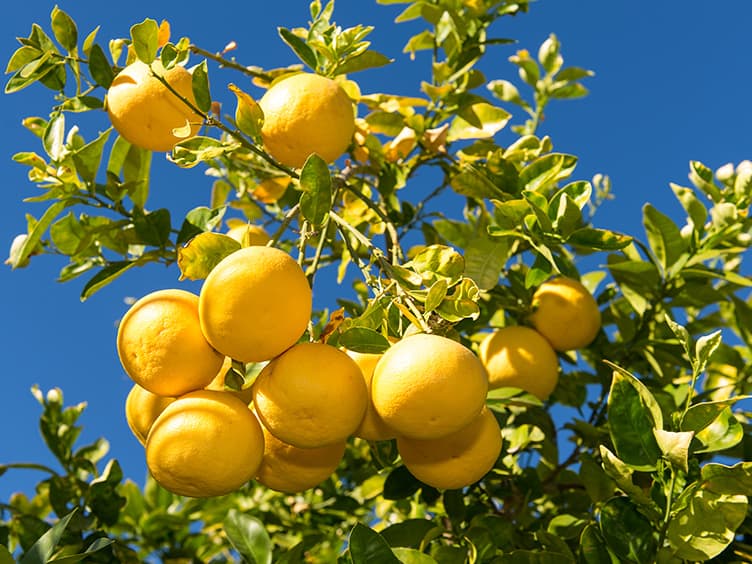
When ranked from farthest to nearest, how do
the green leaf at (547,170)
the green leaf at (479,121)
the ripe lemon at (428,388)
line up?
the green leaf at (479,121) < the green leaf at (547,170) < the ripe lemon at (428,388)

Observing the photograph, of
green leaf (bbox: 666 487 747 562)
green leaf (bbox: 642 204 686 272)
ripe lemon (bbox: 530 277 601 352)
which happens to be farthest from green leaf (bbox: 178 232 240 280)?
green leaf (bbox: 642 204 686 272)

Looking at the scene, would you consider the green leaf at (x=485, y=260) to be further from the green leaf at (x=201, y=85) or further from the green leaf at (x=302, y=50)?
the green leaf at (x=201, y=85)

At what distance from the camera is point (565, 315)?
1.67 meters

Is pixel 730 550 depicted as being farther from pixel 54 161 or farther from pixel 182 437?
pixel 54 161

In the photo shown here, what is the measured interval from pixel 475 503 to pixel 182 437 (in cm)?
98

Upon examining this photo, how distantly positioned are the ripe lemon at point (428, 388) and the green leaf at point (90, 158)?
2.85ft

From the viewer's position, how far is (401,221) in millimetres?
1851

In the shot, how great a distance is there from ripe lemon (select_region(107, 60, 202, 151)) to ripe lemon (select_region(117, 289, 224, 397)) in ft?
1.04

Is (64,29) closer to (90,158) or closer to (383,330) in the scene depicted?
(90,158)

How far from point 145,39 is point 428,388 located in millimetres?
612

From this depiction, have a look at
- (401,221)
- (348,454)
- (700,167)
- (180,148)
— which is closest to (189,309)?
(180,148)

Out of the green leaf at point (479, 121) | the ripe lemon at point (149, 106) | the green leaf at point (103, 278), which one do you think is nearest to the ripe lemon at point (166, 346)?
the ripe lemon at point (149, 106)

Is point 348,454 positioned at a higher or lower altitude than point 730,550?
higher

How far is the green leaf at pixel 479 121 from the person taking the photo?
167cm
